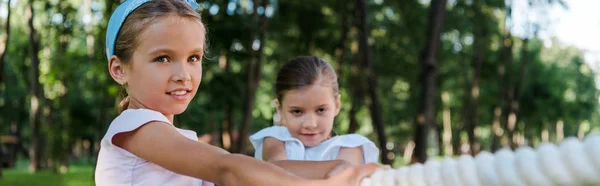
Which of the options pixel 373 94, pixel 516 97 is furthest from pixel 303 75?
pixel 516 97

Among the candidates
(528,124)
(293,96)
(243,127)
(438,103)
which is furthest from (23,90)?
(293,96)

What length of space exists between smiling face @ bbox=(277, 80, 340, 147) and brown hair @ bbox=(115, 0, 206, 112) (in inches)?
51.0

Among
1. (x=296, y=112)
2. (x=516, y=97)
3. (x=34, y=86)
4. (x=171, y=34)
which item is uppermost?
(x=171, y=34)

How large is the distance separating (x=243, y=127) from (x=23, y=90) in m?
A: 35.8

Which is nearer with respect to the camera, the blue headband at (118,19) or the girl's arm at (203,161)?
the girl's arm at (203,161)

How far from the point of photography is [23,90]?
4478cm

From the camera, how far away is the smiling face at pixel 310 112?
3.19 metres

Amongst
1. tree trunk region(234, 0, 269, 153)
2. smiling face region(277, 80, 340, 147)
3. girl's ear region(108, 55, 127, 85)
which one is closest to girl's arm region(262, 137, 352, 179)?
girl's ear region(108, 55, 127, 85)

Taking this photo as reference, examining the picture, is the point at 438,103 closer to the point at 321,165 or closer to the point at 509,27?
the point at 509,27

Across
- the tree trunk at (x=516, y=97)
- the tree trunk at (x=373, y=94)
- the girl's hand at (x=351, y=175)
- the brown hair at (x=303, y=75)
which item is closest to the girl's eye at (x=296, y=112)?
the brown hair at (x=303, y=75)

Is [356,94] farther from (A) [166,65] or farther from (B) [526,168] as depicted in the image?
(B) [526,168]

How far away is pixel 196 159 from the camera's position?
1488 mm

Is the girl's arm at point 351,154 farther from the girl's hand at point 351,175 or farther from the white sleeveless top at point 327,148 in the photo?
the girl's hand at point 351,175

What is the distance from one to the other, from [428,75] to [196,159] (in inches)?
361
